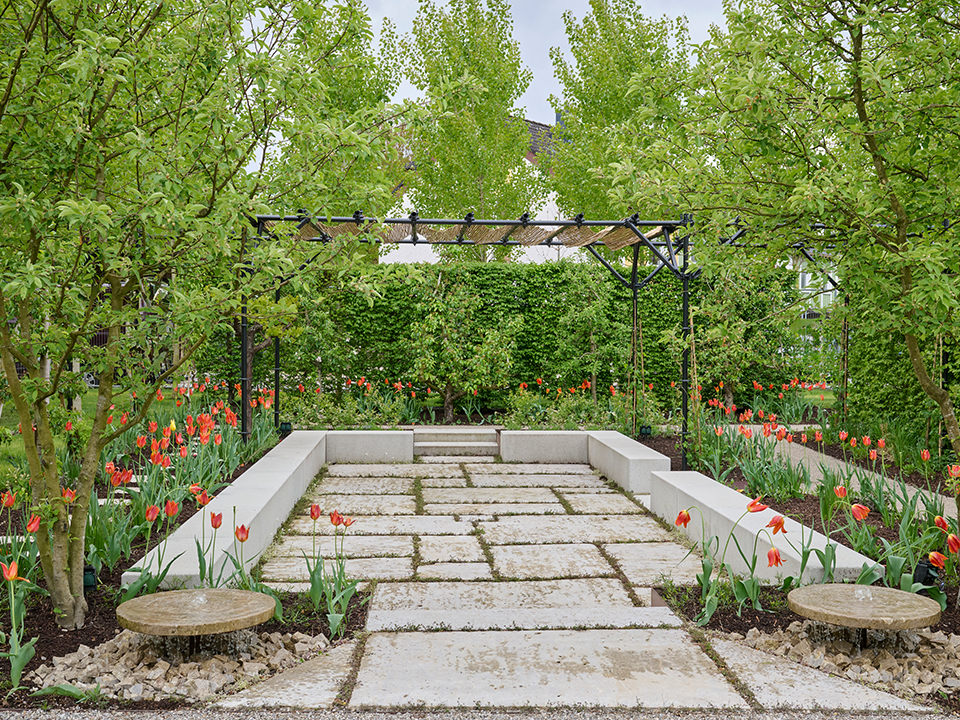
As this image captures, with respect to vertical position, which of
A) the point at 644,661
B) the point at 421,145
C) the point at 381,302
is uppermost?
the point at 421,145

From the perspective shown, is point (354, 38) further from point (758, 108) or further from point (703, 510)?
point (703, 510)

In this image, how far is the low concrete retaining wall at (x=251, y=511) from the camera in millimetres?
3553

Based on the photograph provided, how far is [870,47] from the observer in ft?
11.8

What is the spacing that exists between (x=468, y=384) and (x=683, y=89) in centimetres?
675

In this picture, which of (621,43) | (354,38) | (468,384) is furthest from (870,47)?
(621,43)

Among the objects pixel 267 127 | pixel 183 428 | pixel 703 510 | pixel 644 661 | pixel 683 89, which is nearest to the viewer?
pixel 644 661

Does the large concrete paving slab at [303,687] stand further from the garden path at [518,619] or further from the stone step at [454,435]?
the stone step at [454,435]

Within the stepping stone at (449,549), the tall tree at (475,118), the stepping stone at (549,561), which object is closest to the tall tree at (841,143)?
the stepping stone at (549,561)

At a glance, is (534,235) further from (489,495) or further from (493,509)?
(493,509)

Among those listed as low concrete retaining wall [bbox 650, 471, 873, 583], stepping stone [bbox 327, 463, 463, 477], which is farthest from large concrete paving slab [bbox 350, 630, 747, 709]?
stepping stone [bbox 327, 463, 463, 477]

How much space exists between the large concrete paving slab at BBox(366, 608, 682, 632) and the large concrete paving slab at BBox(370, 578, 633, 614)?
3.8 inches

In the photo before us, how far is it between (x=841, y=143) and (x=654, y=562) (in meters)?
2.44

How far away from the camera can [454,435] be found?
916 cm

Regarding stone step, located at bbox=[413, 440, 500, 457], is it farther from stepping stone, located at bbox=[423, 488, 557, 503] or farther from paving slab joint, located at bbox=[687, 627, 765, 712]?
paving slab joint, located at bbox=[687, 627, 765, 712]
